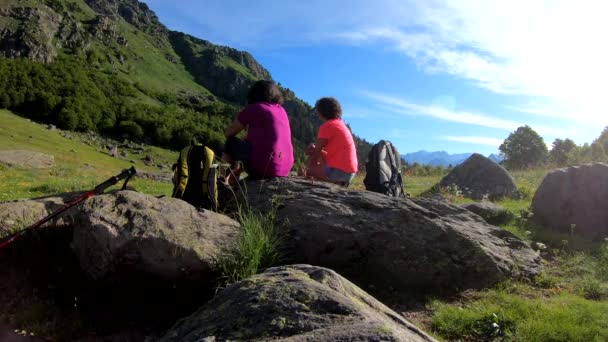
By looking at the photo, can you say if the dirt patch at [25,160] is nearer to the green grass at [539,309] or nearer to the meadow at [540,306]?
the meadow at [540,306]

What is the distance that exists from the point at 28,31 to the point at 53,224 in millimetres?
153315

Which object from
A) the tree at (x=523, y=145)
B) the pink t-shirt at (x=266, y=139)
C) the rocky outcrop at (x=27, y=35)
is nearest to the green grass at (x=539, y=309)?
the pink t-shirt at (x=266, y=139)

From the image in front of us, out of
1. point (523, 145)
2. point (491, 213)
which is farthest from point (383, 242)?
point (523, 145)

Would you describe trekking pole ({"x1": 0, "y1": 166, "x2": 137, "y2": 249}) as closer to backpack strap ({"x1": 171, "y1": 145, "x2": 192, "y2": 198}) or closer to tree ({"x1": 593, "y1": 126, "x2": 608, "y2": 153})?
backpack strap ({"x1": 171, "y1": 145, "x2": 192, "y2": 198})

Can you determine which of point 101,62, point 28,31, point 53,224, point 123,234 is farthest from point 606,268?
point 101,62

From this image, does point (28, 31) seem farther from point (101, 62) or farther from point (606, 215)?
point (606, 215)

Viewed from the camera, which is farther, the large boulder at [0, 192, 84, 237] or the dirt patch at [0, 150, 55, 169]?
the dirt patch at [0, 150, 55, 169]

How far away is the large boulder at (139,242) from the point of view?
4.96 m

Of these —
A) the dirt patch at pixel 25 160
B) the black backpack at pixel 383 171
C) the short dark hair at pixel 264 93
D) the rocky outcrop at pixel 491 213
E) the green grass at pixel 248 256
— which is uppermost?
the short dark hair at pixel 264 93

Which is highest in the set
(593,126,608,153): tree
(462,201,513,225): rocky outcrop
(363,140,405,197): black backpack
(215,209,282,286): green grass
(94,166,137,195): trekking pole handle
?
(593,126,608,153): tree

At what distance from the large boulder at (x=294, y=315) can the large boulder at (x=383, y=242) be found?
8.04ft

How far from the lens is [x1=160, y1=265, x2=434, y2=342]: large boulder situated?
263 centimetres

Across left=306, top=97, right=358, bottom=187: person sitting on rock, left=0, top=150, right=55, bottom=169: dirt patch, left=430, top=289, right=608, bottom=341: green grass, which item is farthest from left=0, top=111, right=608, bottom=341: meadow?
left=0, top=150, right=55, bottom=169: dirt patch

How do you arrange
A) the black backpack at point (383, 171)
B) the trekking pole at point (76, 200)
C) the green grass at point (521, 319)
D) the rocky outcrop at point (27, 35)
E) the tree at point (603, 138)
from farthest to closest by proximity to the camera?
the rocky outcrop at point (27, 35)
the tree at point (603, 138)
the black backpack at point (383, 171)
the trekking pole at point (76, 200)
the green grass at point (521, 319)
